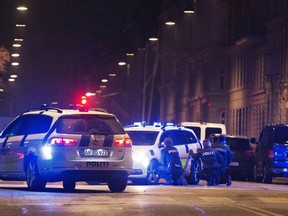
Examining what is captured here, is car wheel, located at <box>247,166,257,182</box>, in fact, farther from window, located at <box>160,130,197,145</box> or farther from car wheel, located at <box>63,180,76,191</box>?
car wheel, located at <box>63,180,76,191</box>

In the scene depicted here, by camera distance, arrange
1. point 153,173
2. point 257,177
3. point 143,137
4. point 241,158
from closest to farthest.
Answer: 1. point 153,173
2. point 143,137
3. point 257,177
4. point 241,158

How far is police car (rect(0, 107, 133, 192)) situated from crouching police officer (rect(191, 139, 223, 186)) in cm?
572

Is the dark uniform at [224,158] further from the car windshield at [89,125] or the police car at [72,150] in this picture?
the car windshield at [89,125]

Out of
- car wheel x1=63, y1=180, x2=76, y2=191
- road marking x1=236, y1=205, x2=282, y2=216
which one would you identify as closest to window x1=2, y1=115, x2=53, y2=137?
car wheel x1=63, y1=180, x2=76, y2=191

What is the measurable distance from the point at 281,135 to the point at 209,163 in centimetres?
528

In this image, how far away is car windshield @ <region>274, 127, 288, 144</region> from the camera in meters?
34.2

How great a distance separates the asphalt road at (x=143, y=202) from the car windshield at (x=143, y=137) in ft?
21.9

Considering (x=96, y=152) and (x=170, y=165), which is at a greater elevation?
(x=96, y=152)

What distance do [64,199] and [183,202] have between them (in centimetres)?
208

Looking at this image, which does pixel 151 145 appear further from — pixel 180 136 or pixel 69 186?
pixel 69 186

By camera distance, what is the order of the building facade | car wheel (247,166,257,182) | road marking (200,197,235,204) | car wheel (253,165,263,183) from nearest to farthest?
road marking (200,197,235,204), car wheel (253,165,263,183), car wheel (247,166,257,182), the building facade

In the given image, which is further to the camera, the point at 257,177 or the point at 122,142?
the point at 257,177

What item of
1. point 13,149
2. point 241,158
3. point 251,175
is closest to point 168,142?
point 13,149

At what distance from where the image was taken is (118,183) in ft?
78.3
